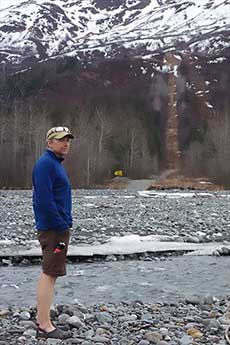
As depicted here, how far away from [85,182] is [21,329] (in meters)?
58.9

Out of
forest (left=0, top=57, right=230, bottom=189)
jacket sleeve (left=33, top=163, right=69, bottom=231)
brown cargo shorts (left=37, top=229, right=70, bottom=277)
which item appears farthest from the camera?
forest (left=0, top=57, right=230, bottom=189)

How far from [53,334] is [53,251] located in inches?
37.5

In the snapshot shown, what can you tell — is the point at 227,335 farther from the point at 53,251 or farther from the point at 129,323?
the point at 53,251

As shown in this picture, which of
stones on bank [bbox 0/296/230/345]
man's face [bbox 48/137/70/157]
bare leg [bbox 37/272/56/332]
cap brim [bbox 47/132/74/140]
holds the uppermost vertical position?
cap brim [bbox 47/132/74/140]

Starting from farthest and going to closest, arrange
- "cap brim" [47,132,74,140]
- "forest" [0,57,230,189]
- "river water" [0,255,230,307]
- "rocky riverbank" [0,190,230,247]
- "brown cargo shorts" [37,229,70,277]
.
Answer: "forest" [0,57,230,189] < "rocky riverbank" [0,190,230,247] < "river water" [0,255,230,307] < "cap brim" [47,132,74,140] < "brown cargo shorts" [37,229,70,277]

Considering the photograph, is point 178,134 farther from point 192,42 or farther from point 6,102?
point 192,42

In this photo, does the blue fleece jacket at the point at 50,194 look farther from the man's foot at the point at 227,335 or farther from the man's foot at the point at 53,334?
the man's foot at the point at 227,335

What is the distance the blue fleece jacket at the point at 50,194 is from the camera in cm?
665

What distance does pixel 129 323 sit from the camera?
25.3 ft

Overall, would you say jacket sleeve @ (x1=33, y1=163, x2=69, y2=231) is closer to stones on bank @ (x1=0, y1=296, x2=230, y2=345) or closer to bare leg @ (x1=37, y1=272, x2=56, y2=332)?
bare leg @ (x1=37, y1=272, x2=56, y2=332)

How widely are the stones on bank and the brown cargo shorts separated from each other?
Result: 2.53 feet

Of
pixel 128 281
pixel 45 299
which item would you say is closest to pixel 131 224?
pixel 128 281

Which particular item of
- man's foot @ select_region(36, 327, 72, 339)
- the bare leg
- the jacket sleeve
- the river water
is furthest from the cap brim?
the river water

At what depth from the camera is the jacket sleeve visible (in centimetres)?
664
